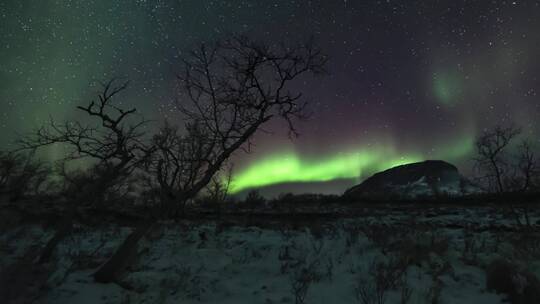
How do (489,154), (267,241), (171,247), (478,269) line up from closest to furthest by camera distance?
(478,269), (171,247), (267,241), (489,154)

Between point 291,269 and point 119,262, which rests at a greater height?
point 119,262

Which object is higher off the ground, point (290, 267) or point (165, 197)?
point (165, 197)

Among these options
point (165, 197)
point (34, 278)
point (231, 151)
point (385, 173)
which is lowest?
point (34, 278)

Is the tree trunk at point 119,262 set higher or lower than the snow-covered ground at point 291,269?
higher

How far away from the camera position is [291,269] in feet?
20.2

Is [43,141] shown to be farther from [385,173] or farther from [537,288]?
[385,173]

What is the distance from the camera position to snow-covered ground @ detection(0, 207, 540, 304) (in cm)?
454

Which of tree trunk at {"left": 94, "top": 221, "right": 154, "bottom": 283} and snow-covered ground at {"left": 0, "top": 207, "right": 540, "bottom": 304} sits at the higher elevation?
tree trunk at {"left": 94, "top": 221, "right": 154, "bottom": 283}

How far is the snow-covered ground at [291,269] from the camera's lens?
454 cm

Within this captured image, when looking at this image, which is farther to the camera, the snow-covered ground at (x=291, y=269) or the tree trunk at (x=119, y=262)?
the tree trunk at (x=119, y=262)

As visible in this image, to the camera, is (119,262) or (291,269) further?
(291,269)

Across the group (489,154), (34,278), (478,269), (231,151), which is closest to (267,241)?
(231,151)

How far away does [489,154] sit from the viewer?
15.8m

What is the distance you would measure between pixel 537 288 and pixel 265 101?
585 cm
